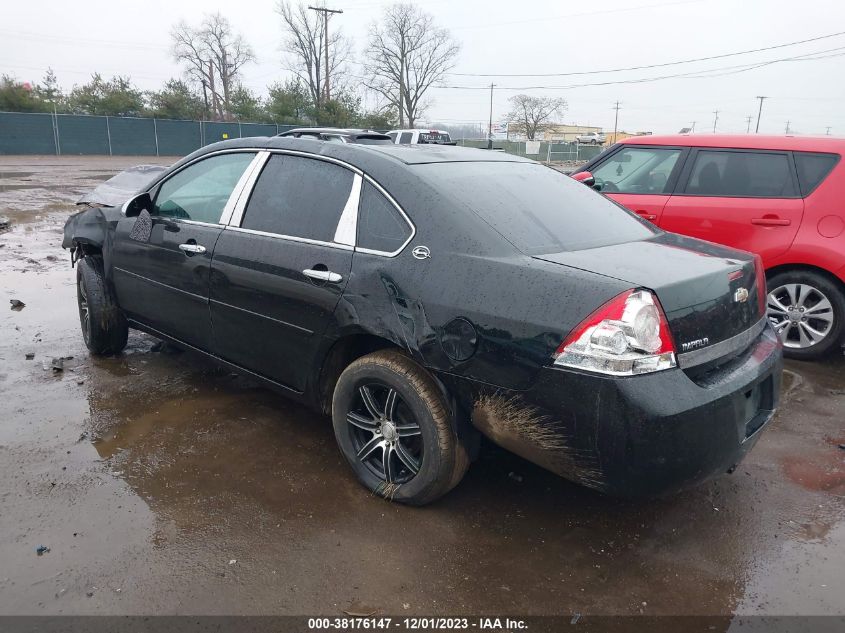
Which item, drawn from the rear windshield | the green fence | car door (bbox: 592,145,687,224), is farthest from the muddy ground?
the green fence

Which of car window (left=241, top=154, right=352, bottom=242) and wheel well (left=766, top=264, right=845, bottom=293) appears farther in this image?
wheel well (left=766, top=264, right=845, bottom=293)

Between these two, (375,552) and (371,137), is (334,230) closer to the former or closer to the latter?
(371,137)

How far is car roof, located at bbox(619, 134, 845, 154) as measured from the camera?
202 inches

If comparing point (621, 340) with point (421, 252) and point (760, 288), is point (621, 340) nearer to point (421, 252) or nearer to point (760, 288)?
point (421, 252)

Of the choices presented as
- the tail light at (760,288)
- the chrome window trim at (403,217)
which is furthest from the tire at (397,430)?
the tail light at (760,288)

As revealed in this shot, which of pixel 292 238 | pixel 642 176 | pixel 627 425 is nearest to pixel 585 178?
pixel 642 176

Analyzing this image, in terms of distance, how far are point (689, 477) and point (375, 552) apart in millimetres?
1296

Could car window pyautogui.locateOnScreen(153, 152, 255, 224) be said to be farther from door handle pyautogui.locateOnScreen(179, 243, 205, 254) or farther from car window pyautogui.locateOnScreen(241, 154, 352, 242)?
car window pyautogui.locateOnScreen(241, 154, 352, 242)

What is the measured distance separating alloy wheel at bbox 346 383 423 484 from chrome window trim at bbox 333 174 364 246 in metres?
0.71

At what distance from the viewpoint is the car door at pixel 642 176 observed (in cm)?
565

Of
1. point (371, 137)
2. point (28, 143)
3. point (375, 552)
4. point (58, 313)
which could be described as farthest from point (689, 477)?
point (28, 143)

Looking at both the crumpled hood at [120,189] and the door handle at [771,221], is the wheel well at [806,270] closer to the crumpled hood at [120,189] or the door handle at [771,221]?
the door handle at [771,221]

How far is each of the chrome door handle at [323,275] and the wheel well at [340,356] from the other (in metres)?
0.27

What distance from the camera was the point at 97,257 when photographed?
16.0 feet
